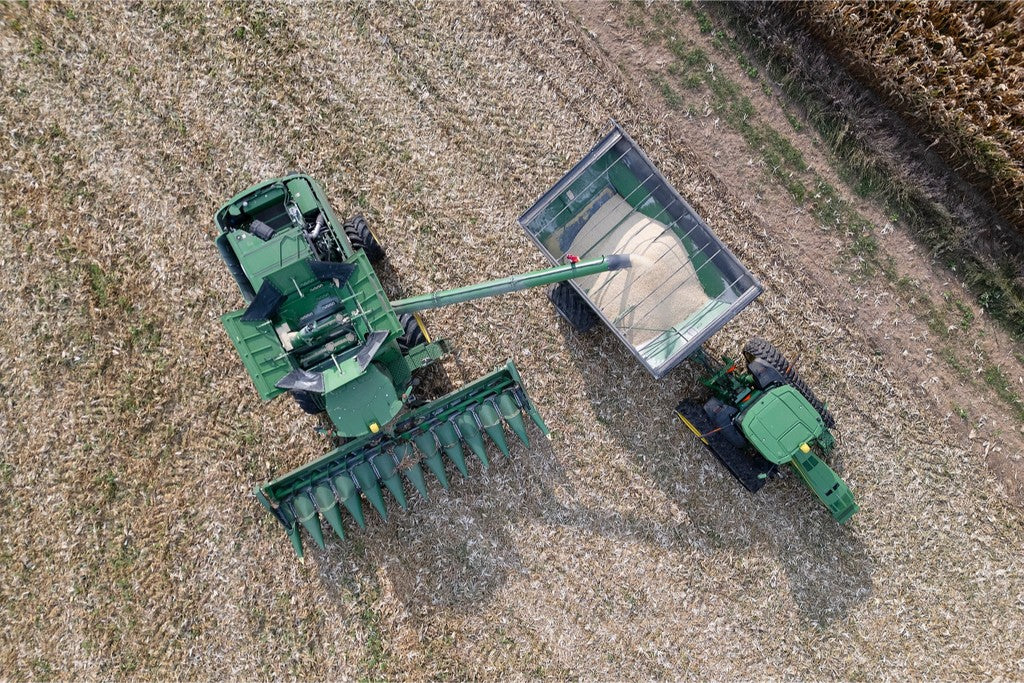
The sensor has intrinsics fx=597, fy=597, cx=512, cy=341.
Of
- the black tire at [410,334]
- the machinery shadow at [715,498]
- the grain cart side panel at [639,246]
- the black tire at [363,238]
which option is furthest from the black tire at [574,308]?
the black tire at [363,238]

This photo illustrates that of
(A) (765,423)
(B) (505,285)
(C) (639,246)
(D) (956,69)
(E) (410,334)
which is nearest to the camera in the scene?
(B) (505,285)

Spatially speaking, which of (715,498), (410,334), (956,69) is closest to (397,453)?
(410,334)

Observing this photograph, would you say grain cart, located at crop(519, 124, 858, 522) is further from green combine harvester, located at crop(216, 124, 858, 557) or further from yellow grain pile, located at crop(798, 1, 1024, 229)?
yellow grain pile, located at crop(798, 1, 1024, 229)

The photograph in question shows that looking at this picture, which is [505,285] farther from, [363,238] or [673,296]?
[363,238]

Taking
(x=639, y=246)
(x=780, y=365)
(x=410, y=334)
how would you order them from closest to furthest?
(x=639, y=246) → (x=410, y=334) → (x=780, y=365)

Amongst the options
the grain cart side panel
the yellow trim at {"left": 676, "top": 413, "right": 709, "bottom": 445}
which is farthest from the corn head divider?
the yellow trim at {"left": 676, "top": 413, "right": 709, "bottom": 445}

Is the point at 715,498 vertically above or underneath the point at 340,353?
underneath

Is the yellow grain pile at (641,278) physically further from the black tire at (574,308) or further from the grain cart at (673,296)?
the black tire at (574,308)

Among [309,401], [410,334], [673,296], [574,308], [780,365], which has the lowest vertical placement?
[780,365]

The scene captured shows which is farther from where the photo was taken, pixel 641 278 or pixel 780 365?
pixel 780 365
